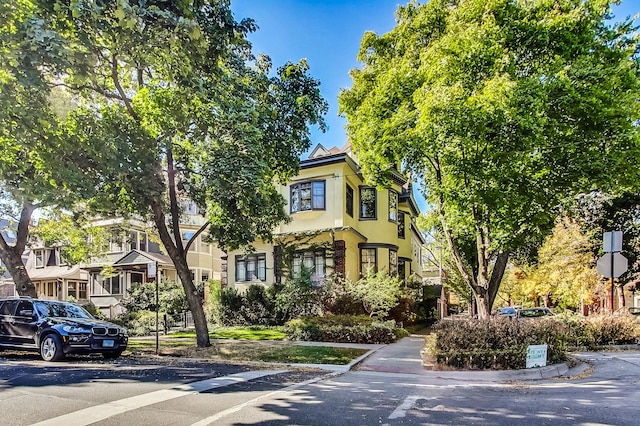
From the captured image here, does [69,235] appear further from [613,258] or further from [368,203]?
[613,258]

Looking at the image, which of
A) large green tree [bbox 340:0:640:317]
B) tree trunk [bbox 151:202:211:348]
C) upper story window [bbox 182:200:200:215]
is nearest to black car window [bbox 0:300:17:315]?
tree trunk [bbox 151:202:211:348]

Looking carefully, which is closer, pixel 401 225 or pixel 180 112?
pixel 180 112

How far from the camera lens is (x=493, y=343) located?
32.9 feet

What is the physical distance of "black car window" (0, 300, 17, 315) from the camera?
41.5 ft

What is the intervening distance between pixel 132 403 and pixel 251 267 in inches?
747

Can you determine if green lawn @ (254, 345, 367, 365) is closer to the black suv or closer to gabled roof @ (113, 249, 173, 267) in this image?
the black suv

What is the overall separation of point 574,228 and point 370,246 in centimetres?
1037

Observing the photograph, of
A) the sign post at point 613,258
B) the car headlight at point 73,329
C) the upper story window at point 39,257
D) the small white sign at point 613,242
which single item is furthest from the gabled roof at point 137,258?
the small white sign at point 613,242

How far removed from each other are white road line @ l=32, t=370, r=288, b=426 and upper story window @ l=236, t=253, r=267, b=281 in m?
16.1

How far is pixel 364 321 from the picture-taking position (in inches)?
649

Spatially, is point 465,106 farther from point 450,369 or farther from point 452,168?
point 450,369

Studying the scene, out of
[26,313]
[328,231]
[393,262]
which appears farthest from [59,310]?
[393,262]

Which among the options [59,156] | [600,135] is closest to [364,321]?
[600,135]

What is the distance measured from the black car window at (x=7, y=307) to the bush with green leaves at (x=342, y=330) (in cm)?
893
